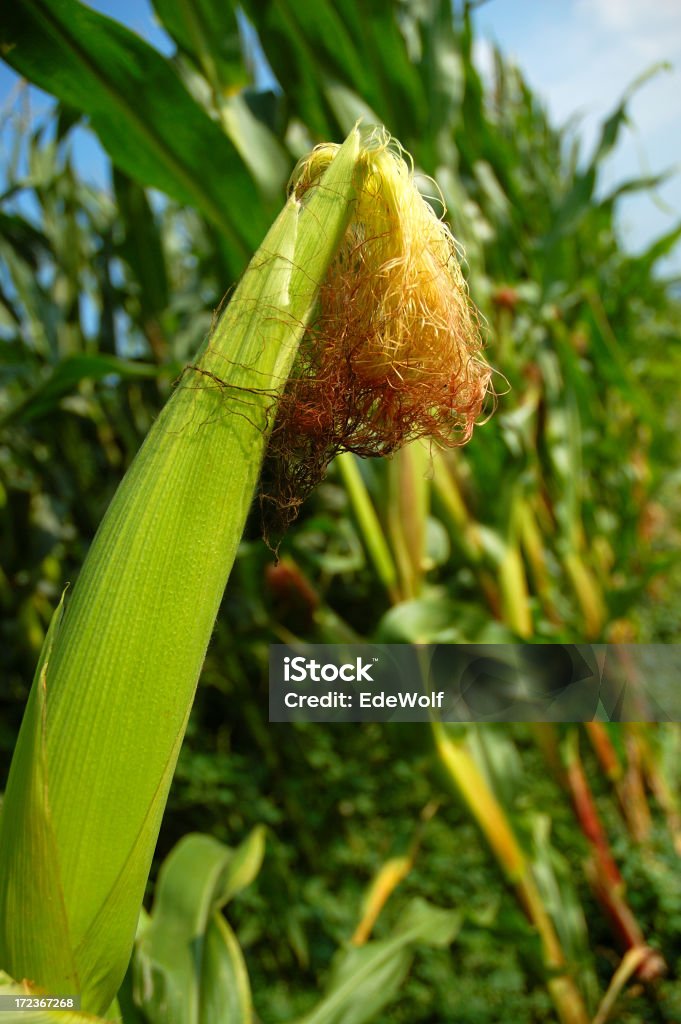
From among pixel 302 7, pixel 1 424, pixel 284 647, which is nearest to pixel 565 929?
pixel 284 647

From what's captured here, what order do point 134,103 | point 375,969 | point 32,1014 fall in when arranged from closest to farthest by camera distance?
point 32,1014, point 134,103, point 375,969

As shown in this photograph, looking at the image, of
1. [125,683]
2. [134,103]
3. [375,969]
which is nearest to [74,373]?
[134,103]

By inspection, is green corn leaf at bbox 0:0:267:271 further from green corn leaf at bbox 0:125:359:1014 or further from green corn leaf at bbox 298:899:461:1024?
green corn leaf at bbox 298:899:461:1024

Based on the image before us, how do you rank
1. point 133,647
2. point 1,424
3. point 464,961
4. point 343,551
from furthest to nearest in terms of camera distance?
1. point 343,551
2. point 464,961
3. point 1,424
4. point 133,647

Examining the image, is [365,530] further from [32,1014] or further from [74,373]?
[32,1014]

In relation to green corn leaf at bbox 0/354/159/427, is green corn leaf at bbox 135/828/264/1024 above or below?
below

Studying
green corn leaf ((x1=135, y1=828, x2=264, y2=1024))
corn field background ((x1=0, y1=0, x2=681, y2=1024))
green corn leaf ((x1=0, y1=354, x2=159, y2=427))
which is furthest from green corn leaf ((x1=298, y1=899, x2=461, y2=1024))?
green corn leaf ((x1=0, y1=354, x2=159, y2=427))

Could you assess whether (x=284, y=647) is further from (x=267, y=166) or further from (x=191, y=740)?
(x=191, y=740)
